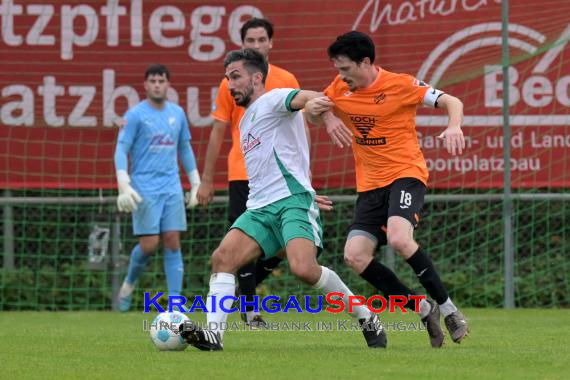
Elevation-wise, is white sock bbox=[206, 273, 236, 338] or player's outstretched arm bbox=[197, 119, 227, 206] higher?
player's outstretched arm bbox=[197, 119, 227, 206]

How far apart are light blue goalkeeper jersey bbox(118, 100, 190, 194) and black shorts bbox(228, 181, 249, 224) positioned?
165cm

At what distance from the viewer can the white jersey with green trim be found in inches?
281

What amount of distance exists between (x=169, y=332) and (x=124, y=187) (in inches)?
156

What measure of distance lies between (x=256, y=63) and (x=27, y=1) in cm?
551

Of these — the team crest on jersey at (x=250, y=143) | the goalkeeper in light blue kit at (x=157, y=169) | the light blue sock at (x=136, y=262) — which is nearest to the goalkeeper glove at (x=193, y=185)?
the goalkeeper in light blue kit at (x=157, y=169)

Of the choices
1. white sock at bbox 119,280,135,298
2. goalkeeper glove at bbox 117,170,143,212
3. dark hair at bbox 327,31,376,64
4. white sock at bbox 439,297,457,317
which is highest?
dark hair at bbox 327,31,376,64

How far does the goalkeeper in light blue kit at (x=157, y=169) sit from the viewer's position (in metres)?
10.9

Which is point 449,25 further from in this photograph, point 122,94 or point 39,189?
point 39,189

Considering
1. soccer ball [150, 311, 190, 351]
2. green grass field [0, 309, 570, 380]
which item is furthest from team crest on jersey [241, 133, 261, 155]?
green grass field [0, 309, 570, 380]

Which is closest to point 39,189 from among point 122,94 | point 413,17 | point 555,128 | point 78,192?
point 78,192

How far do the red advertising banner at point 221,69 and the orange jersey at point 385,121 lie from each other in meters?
4.34

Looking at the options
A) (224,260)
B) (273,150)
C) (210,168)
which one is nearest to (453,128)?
(273,150)

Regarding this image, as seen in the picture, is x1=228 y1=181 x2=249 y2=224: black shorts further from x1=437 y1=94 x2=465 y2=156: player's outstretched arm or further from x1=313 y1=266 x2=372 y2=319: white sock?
x1=437 y1=94 x2=465 y2=156: player's outstretched arm

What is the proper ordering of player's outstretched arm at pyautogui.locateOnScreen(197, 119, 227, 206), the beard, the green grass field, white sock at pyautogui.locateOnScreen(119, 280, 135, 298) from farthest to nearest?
white sock at pyautogui.locateOnScreen(119, 280, 135, 298), player's outstretched arm at pyautogui.locateOnScreen(197, 119, 227, 206), the beard, the green grass field
